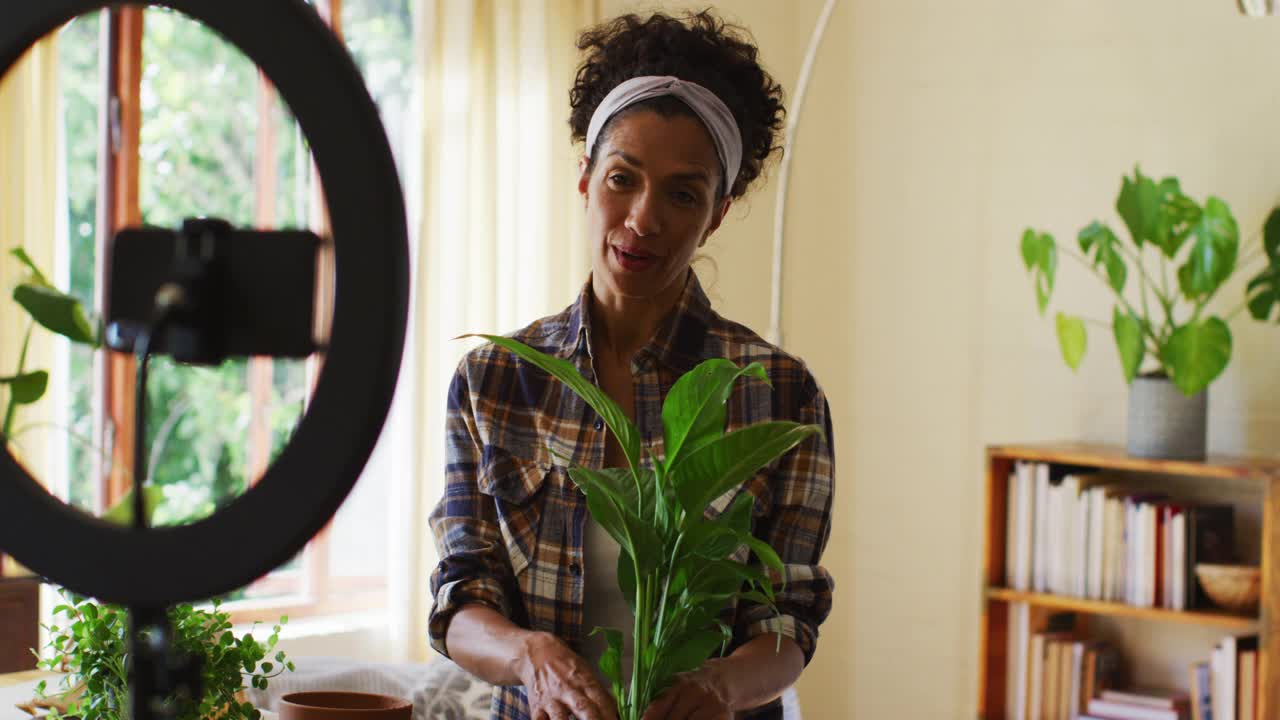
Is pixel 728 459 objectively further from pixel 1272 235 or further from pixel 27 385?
pixel 1272 235

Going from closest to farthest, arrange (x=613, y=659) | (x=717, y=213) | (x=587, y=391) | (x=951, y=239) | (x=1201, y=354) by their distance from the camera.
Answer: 1. (x=587, y=391)
2. (x=613, y=659)
3. (x=717, y=213)
4. (x=1201, y=354)
5. (x=951, y=239)

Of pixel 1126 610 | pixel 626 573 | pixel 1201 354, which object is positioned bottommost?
pixel 1126 610

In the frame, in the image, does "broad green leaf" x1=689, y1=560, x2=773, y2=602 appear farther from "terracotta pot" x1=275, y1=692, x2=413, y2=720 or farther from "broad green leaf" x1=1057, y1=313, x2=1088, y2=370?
"broad green leaf" x1=1057, y1=313, x2=1088, y2=370

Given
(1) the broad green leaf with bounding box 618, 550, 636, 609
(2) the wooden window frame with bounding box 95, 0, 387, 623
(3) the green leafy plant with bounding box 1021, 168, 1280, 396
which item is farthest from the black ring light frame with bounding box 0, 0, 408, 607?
(3) the green leafy plant with bounding box 1021, 168, 1280, 396

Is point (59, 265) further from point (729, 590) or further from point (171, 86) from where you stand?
point (729, 590)

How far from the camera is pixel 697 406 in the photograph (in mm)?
1037

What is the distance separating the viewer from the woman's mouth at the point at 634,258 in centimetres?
127

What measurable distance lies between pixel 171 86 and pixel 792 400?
0.91 metres

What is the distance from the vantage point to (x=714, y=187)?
4.24 feet

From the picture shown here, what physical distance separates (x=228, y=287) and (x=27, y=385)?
0.10 m

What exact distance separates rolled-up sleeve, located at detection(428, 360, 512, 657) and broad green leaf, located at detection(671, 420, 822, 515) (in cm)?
30

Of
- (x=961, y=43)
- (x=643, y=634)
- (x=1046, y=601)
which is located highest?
(x=961, y=43)

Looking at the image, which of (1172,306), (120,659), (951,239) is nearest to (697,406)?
(120,659)

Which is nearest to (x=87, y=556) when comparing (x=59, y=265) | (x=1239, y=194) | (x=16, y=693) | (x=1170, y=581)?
(x=59, y=265)
